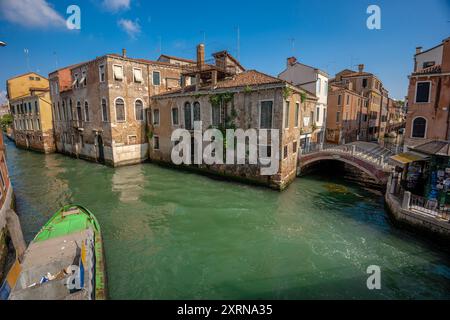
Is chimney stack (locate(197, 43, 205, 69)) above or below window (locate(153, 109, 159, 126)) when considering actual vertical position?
above

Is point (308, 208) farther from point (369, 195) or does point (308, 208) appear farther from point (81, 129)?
point (81, 129)

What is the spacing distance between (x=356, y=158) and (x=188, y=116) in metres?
12.1

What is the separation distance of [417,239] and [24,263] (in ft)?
41.5

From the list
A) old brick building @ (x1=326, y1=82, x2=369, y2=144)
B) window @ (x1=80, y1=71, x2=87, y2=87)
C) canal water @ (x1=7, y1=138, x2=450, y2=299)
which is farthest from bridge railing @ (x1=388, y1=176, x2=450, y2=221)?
window @ (x1=80, y1=71, x2=87, y2=87)

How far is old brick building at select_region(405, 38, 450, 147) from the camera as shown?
13391 millimetres

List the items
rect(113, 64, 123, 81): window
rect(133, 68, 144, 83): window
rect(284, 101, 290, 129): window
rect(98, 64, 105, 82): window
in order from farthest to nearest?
rect(133, 68, 144, 83): window
rect(98, 64, 105, 82): window
rect(113, 64, 123, 81): window
rect(284, 101, 290, 129): window

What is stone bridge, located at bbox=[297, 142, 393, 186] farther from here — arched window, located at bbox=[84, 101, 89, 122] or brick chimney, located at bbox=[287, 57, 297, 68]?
arched window, located at bbox=[84, 101, 89, 122]

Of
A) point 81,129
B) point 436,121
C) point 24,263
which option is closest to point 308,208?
point 436,121

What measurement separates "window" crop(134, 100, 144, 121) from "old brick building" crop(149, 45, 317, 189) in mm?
1351

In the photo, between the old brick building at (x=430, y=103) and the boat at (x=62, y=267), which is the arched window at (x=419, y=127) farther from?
the boat at (x=62, y=267)

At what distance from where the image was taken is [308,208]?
11.6 m

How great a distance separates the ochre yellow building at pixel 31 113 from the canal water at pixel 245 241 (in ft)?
50.4

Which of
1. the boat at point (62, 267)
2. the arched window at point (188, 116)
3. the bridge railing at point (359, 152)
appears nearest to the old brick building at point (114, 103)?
the arched window at point (188, 116)

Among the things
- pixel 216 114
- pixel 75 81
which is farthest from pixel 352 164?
pixel 75 81
